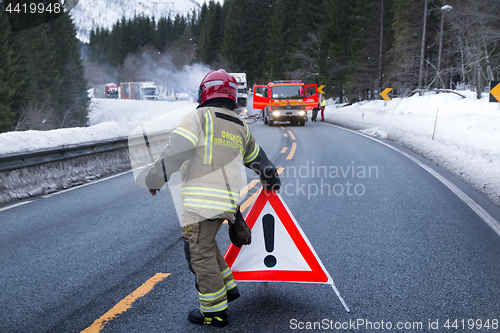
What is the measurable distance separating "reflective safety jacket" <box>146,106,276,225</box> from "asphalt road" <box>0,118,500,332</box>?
3.26 feet

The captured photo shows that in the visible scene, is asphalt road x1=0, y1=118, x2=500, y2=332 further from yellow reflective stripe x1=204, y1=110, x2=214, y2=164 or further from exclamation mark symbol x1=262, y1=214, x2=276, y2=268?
yellow reflective stripe x1=204, y1=110, x2=214, y2=164

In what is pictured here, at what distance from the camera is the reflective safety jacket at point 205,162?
2.57 meters

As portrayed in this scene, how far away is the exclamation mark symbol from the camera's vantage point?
3307 mm

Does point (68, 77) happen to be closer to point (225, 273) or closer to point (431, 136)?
point (431, 136)

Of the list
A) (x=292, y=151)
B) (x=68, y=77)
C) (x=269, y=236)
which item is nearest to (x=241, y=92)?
(x=68, y=77)

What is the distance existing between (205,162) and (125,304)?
1.48 m

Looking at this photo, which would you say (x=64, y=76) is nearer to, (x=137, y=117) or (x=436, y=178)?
(x=137, y=117)

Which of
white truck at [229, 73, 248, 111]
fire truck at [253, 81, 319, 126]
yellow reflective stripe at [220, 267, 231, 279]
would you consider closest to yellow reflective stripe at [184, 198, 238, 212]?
yellow reflective stripe at [220, 267, 231, 279]

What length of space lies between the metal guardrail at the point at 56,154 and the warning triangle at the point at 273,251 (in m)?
5.65

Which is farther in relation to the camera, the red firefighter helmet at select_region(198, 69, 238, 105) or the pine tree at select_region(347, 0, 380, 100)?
the pine tree at select_region(347, 0, 380, 100)

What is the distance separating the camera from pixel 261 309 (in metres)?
3.21

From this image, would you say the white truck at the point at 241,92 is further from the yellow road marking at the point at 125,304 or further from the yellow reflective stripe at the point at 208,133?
the yellow reflective stripe at the point at 208,133

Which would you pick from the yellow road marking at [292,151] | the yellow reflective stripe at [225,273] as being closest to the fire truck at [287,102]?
the yellow road marking at [292,151]

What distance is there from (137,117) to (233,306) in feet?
191
